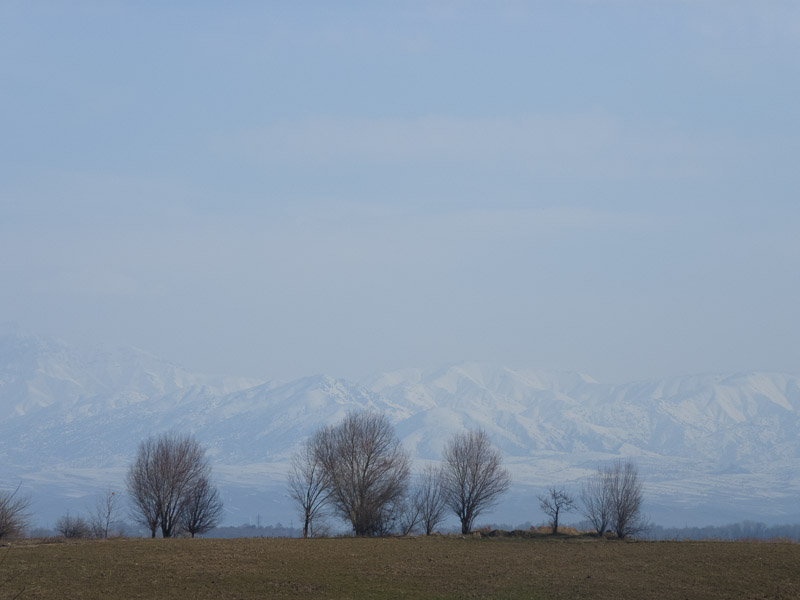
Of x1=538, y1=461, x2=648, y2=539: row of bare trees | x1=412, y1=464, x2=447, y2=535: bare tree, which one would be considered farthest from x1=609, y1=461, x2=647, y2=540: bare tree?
x1=412, y1=464, x2=447, y2=535: bare tree

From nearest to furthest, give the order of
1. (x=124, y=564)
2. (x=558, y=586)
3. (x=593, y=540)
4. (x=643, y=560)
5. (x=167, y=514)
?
(x=558, y=586) → (x=124, y=564) → (x=643, y=560) → (x=593, y=540) → (x=167, y=514)

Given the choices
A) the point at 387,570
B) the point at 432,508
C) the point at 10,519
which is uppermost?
the point at 10,519

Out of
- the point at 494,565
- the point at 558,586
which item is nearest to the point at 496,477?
the point at 494,565

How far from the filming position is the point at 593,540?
60.5 metres

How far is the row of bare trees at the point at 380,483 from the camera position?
73688 millimetres

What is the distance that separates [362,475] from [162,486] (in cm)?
1780

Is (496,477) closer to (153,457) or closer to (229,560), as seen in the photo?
(153,457)

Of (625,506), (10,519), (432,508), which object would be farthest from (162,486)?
(625,506)

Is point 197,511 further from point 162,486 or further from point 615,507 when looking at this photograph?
point 615,507

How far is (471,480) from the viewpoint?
81.7 metres

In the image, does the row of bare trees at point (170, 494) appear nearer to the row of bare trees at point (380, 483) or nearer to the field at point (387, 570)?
the row of bare trees at point (380, 483)

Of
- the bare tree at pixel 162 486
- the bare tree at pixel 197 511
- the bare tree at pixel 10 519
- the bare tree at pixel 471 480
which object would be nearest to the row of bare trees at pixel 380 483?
the bare tree at pixel 471 480

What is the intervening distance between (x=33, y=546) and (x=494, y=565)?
86.8 ft

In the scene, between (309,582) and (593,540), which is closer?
(309,582)
